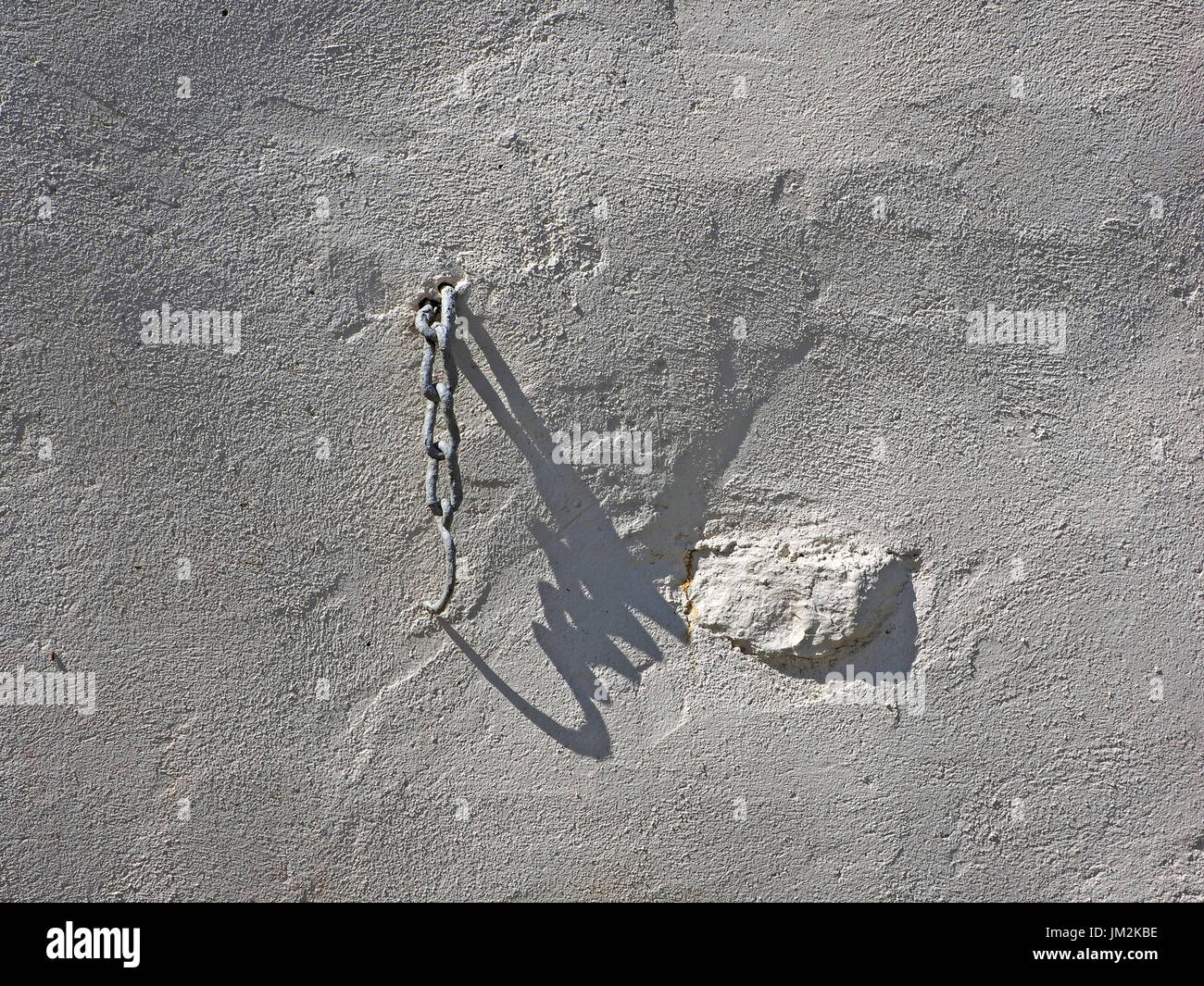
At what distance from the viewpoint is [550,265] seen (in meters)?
2.23

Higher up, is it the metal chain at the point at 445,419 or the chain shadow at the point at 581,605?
the metal chain at the point at 445,419

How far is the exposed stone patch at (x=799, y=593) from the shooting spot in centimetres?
222

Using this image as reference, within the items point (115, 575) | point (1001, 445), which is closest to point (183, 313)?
point (115, 575)

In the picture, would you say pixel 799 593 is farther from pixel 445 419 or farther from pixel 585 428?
pixel 445 419

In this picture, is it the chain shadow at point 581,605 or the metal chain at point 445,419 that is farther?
the chain shadow at point 581,605

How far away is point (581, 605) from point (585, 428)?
0.49 meters

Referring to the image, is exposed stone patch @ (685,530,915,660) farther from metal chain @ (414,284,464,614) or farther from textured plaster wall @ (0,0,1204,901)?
metal chain @ (414,284,464,614)

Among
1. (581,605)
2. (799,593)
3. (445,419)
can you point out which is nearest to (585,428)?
(445,419)

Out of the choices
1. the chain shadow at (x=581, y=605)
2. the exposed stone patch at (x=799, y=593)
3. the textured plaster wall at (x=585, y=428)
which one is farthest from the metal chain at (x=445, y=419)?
the exposed stone patch at (x=799, y=593)

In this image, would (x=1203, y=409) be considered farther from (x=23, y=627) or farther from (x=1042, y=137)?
(x=23, y=627)

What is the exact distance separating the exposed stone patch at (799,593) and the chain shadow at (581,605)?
0.52 ft

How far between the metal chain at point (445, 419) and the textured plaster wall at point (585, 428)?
55 mm

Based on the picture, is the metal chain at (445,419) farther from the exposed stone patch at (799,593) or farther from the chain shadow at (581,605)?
the exposed stone patch at (799,593)

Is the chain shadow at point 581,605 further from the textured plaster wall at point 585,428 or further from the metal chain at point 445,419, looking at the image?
the metal chain at point 445,419
